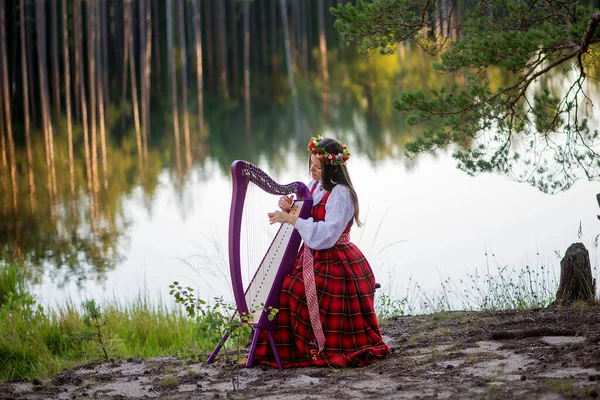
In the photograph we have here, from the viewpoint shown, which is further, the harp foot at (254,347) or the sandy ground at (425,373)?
the harp foot at (254,347)

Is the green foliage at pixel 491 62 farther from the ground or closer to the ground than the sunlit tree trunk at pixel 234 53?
closer to the ground

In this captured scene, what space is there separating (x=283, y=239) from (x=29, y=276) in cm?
534

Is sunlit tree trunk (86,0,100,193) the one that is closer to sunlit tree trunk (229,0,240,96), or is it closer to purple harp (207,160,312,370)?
sunlit tree trunk (229,0,240,96)

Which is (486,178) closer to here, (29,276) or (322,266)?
(29,276)

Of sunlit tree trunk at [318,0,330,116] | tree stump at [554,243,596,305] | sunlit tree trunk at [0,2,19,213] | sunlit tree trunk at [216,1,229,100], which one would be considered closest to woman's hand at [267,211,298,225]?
tree stump at [554,243,596,305]

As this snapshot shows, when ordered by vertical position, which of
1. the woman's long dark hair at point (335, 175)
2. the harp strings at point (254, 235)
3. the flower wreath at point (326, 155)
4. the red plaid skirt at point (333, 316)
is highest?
the flower wreath at point (326, 155)

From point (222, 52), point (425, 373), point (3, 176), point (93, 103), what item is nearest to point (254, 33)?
point (222, 52)

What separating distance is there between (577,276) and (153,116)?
15.8m

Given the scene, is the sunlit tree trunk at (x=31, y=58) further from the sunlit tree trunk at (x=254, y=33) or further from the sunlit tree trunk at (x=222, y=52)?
the sunlit tree trunk at (x=254, y=33)

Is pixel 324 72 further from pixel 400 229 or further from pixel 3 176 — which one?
pixel 400 229

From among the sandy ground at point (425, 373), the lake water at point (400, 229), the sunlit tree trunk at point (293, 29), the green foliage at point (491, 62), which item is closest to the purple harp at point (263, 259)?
the sandy ground at point (425, 373)

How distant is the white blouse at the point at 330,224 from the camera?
4.22 meters

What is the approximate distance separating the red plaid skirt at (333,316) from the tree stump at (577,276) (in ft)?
5.91

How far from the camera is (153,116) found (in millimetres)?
19953
